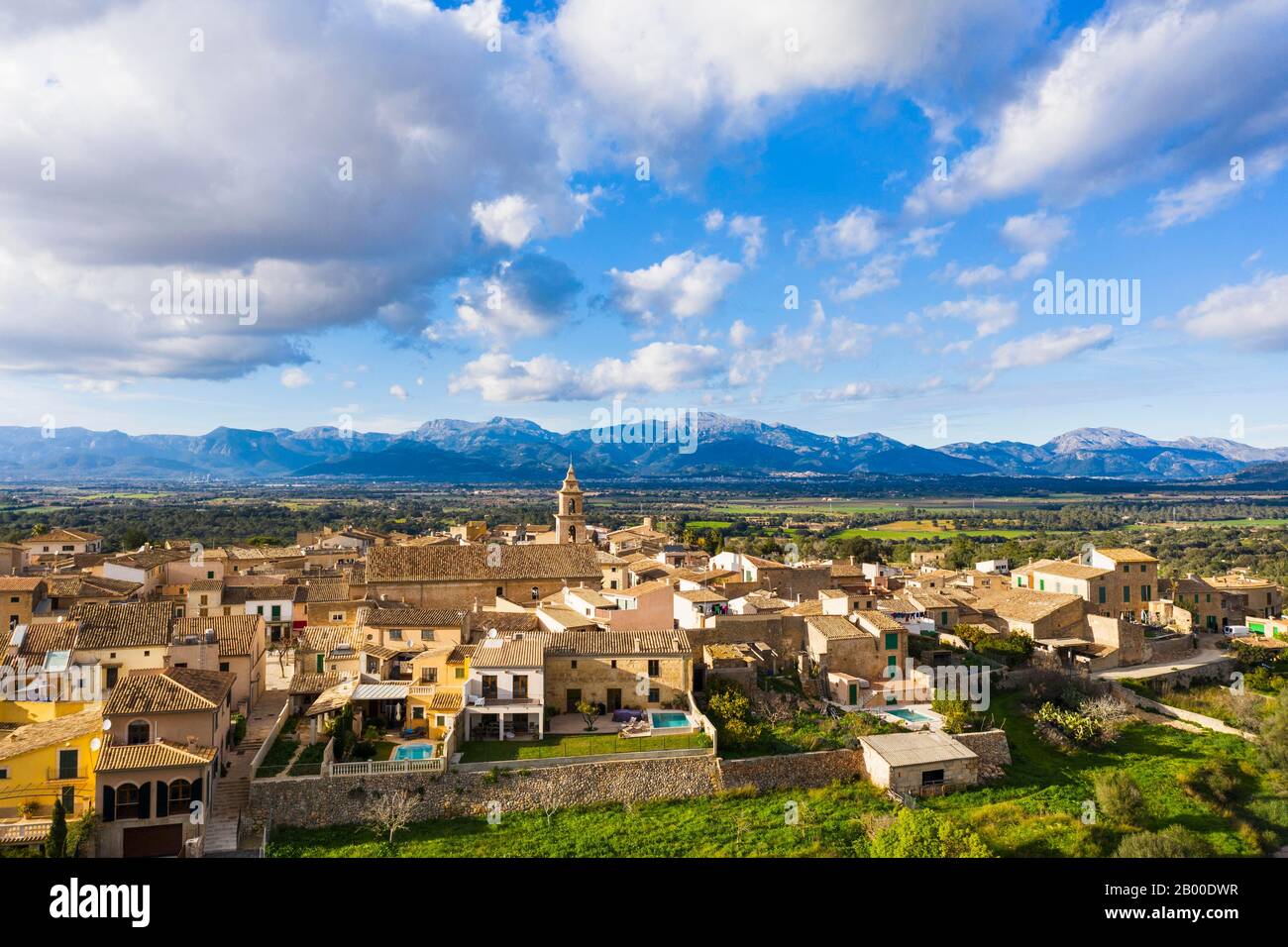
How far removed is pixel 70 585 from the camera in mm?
31281

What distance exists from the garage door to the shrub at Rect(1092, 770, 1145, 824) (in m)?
19.1

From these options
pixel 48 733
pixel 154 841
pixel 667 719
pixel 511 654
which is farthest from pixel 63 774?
pixel 667 719

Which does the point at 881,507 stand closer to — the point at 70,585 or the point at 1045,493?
the point at 1045,493

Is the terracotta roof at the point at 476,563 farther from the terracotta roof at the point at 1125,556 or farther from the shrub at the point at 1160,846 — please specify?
the shrub at the point at 1160,846

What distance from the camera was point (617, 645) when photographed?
21.6 metres

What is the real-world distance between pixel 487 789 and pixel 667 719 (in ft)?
16.5

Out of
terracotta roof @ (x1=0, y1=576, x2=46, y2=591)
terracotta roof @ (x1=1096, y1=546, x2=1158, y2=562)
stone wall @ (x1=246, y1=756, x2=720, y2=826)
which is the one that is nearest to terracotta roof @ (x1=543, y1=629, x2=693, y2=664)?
stone wall @ (x1=246, y1=756, x2=720, y2=826)

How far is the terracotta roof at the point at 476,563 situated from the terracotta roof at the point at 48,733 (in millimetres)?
13745

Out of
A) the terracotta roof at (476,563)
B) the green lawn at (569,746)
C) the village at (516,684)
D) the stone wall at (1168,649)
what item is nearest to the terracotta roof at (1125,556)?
the village at (516,684)

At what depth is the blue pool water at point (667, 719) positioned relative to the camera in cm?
1995

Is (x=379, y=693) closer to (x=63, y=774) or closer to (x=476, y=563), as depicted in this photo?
(x=63, y=774)

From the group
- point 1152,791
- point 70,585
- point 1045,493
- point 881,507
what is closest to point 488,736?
point 1152,791
